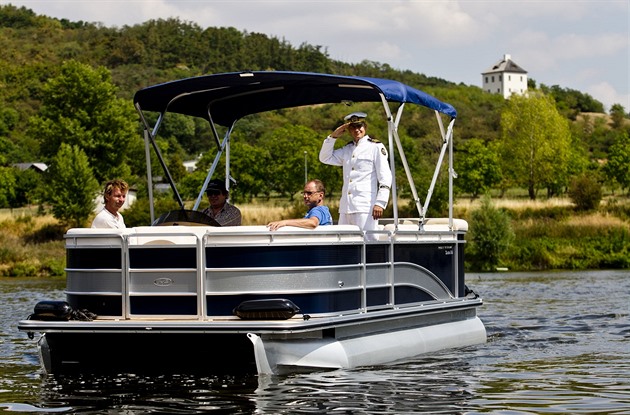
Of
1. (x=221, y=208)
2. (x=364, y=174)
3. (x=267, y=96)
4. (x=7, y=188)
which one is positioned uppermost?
(x=267, y=96)

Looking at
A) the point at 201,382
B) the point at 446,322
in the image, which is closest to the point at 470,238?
the point at 446,322

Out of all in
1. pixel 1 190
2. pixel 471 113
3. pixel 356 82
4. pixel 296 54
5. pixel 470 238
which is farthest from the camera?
pixel 296 54

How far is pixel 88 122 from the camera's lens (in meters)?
61.6

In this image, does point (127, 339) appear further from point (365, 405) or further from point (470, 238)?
point (470, 238)

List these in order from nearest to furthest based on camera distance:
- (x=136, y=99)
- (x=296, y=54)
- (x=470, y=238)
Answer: (x=136, y=99), (x=470, y=238), (x=296, y=54)

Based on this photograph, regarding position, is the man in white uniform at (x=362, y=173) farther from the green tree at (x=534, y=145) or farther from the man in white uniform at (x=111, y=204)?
the green tree at (x=534, y=145)

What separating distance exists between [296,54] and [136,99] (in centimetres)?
13205

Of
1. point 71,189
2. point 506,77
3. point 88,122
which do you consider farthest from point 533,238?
point 506,77

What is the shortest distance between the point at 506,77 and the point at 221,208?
562 feet

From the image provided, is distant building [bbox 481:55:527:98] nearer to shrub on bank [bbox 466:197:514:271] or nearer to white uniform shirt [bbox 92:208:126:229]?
shrub on bank [bbox 466:197:514:271]

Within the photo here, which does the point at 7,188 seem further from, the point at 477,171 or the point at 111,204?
the point at 111,204

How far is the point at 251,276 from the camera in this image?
988cm

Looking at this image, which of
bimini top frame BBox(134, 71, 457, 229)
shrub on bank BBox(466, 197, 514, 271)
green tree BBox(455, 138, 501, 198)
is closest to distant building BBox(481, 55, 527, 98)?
green tree BBox(455, 138, 501, 198)

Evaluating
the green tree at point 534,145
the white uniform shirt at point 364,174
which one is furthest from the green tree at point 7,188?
the white uniform shirt at point 364,174
